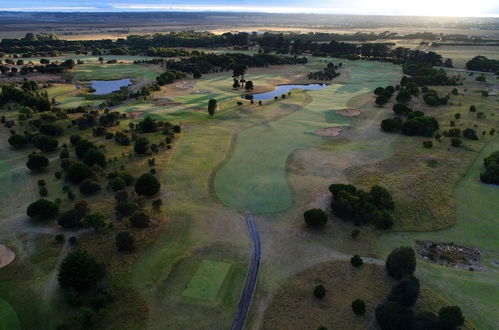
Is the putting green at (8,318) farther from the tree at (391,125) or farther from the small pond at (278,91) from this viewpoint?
the small pond at (278,91)

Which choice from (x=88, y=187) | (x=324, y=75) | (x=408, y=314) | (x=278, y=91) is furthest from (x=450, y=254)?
(x=324, y=75)

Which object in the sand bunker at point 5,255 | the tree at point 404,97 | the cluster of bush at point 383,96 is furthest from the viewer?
the cluster of bush at point 383,96

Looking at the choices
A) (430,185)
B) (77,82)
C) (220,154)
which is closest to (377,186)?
(430,185)

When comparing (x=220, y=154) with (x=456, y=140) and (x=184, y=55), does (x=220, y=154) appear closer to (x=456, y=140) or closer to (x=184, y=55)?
(x=456, y=140)

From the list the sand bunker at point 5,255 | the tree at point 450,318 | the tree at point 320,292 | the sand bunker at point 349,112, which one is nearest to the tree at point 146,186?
the sand bunker at point 5,255

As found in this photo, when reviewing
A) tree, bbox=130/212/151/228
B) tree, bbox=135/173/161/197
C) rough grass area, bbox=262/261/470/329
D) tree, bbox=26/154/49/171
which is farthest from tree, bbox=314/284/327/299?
tree, bbox=26/154/49/171

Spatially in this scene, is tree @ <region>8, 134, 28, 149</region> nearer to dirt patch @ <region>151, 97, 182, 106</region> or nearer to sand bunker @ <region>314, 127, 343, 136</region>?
dirt patch @ <region>151, 97, 182, 106</region>

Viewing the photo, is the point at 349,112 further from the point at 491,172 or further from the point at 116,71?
the point at 116,71
